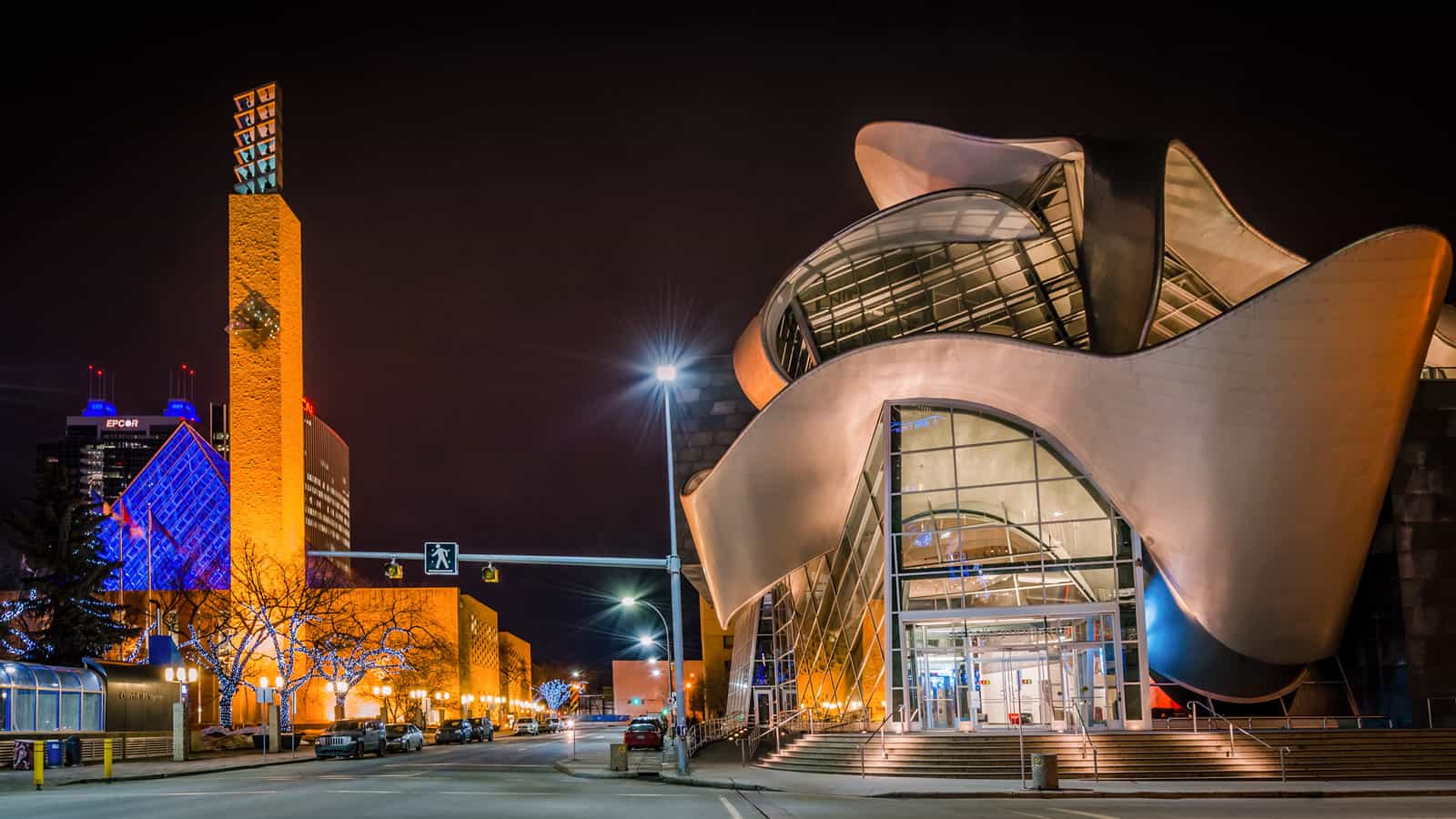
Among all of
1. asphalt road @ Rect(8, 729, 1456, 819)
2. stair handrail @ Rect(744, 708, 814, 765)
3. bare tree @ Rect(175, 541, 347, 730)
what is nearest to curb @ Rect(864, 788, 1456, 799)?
asphalt road @ Rect(8, 729, 1456, 819)

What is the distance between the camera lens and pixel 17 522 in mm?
50594

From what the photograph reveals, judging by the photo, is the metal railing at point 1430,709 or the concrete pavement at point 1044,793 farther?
the metal railing at point 1430,709

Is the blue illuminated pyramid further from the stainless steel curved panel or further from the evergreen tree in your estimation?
the stainless steel curved panel

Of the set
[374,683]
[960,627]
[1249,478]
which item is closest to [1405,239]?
[1249,478]

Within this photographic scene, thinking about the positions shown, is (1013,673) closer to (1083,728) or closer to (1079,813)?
(1083,728)

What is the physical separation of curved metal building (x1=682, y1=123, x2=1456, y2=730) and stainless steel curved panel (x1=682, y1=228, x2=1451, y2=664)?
6 cm

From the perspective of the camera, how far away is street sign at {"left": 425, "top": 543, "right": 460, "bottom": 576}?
1303 inches

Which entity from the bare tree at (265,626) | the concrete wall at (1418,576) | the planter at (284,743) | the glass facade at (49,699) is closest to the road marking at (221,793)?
the glass facade at (49,699)

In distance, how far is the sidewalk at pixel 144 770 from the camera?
95.6 feet

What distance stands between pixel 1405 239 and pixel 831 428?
15865mm

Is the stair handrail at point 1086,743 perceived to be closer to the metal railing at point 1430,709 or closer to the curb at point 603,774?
the metal railing at point 1430,709

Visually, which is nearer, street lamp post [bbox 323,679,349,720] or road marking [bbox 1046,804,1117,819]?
road marking [bbox 1046,804,1117,819]

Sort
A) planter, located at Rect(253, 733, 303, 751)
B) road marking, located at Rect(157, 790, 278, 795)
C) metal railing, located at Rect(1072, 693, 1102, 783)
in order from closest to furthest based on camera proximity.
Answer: road marking, located at Rect(157, 790, 278, 795) < metal railing, located at Rect(1072, 693, 1102, 783) < planter, located at Rect(253, 733, 303, 751)

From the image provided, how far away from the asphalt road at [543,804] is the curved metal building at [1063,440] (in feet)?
30.0
